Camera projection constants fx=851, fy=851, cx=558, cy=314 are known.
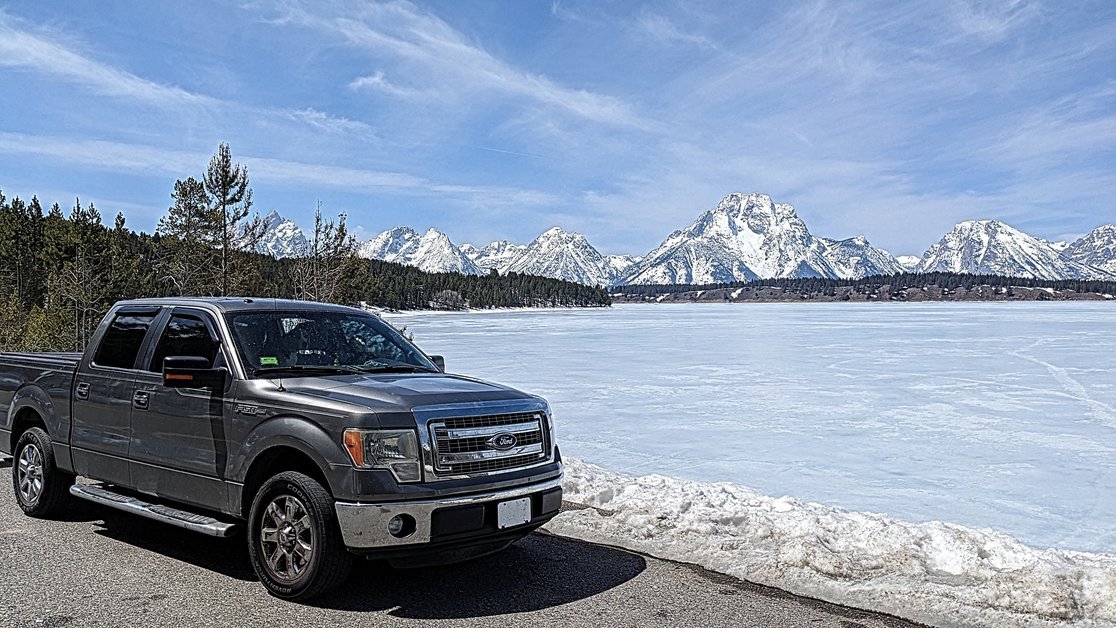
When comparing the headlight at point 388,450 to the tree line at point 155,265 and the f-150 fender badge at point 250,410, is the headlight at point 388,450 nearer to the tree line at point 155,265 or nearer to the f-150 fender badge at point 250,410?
the f-150 fender badge at point 250,410

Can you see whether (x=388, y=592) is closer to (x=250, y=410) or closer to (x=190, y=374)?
(x=250, y=410)

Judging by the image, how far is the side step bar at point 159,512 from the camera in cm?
545

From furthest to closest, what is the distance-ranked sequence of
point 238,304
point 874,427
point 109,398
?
1. point 874,427
2. point 109,398
3. point 238,304

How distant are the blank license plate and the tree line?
22.9 m

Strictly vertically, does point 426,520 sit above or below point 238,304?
below

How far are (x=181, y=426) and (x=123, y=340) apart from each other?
1341 millimetres

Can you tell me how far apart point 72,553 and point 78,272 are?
136ft

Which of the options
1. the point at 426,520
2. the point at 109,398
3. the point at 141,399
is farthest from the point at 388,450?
the point at 109,398

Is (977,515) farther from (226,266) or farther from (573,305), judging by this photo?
(573,305)

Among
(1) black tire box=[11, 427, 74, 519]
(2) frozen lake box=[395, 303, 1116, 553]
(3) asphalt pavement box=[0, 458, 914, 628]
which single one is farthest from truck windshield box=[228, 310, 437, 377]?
(2) frozen lake box=[395, 303, 1116, 553]

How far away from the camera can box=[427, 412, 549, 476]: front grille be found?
506 cm

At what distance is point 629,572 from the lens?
231 inches

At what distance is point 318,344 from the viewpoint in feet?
20.3

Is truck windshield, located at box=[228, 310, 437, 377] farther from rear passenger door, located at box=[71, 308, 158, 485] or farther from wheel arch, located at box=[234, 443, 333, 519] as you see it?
rear passenger door, located at box=[71, 308, 158, 485]
